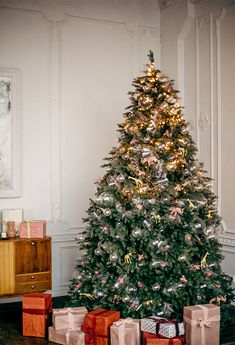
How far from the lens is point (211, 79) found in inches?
249

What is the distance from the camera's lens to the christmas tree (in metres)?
4.88

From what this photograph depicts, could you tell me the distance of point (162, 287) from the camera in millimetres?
4879

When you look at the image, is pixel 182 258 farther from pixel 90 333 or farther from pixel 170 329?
pixel 90 333

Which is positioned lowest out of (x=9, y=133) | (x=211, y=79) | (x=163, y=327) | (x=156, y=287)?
(x=163, y=327)

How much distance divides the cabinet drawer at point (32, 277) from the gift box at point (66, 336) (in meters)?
1.03

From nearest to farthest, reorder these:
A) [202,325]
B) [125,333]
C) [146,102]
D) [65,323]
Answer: [125,333] → [202,325] → [65,323] → [146,102]

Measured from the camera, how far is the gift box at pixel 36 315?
16.4 ft

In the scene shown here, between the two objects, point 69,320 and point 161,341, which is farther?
point 69,320

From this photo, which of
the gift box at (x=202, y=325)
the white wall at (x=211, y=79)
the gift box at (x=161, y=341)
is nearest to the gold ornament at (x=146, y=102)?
the white wall at (x=211, y=79)

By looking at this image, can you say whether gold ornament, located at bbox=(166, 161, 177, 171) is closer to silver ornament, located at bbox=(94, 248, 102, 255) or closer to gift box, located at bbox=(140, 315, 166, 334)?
silver ornament, located at bbox=(94, 248, 102, 255)

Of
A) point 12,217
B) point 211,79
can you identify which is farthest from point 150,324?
point 211,79

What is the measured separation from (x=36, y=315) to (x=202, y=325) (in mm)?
1584

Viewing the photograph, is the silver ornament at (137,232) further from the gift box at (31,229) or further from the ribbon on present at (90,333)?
the gift box at (31,229)

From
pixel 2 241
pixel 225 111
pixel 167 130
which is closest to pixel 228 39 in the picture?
pixel 225 111
